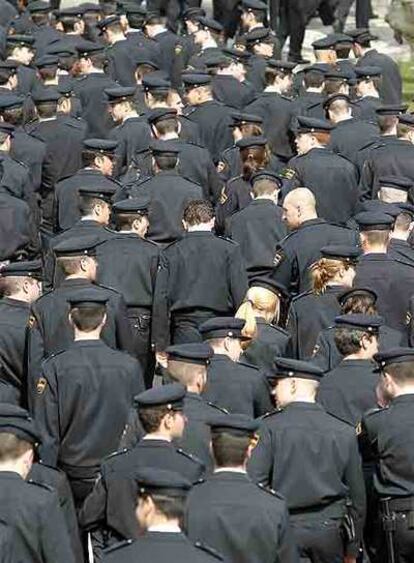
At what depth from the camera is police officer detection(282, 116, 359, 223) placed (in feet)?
46.3

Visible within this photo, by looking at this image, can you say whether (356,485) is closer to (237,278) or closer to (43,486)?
(43,486)

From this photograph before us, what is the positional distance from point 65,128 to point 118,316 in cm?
497

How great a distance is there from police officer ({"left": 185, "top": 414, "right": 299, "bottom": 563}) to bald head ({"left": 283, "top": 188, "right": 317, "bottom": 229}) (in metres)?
4.49

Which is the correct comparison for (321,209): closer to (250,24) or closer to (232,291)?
(232,291)

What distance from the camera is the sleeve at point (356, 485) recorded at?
342 inches

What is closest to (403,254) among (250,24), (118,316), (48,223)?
(118,316)

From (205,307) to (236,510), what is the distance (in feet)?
14.7

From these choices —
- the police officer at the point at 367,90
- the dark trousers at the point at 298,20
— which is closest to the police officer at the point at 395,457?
the police officer at the point at 367,90

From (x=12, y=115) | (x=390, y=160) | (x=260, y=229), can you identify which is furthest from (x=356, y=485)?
(x=12, y=115)

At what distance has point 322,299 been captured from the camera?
11055mm

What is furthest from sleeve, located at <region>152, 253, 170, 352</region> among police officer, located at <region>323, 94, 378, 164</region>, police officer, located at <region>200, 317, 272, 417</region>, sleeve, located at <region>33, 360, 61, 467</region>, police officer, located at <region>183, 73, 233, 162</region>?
police officer, located at <region>183, 73, 233, 162</region>

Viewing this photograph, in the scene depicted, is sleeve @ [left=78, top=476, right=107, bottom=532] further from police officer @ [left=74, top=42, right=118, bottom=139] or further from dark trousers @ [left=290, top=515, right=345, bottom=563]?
police officer @ [left=74, top=42, right=118, bottom=139]

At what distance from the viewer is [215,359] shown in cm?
978

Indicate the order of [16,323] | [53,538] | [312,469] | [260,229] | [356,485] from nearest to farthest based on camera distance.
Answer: [53,538], [312,469], [356,485], [16,323], [260,229]
